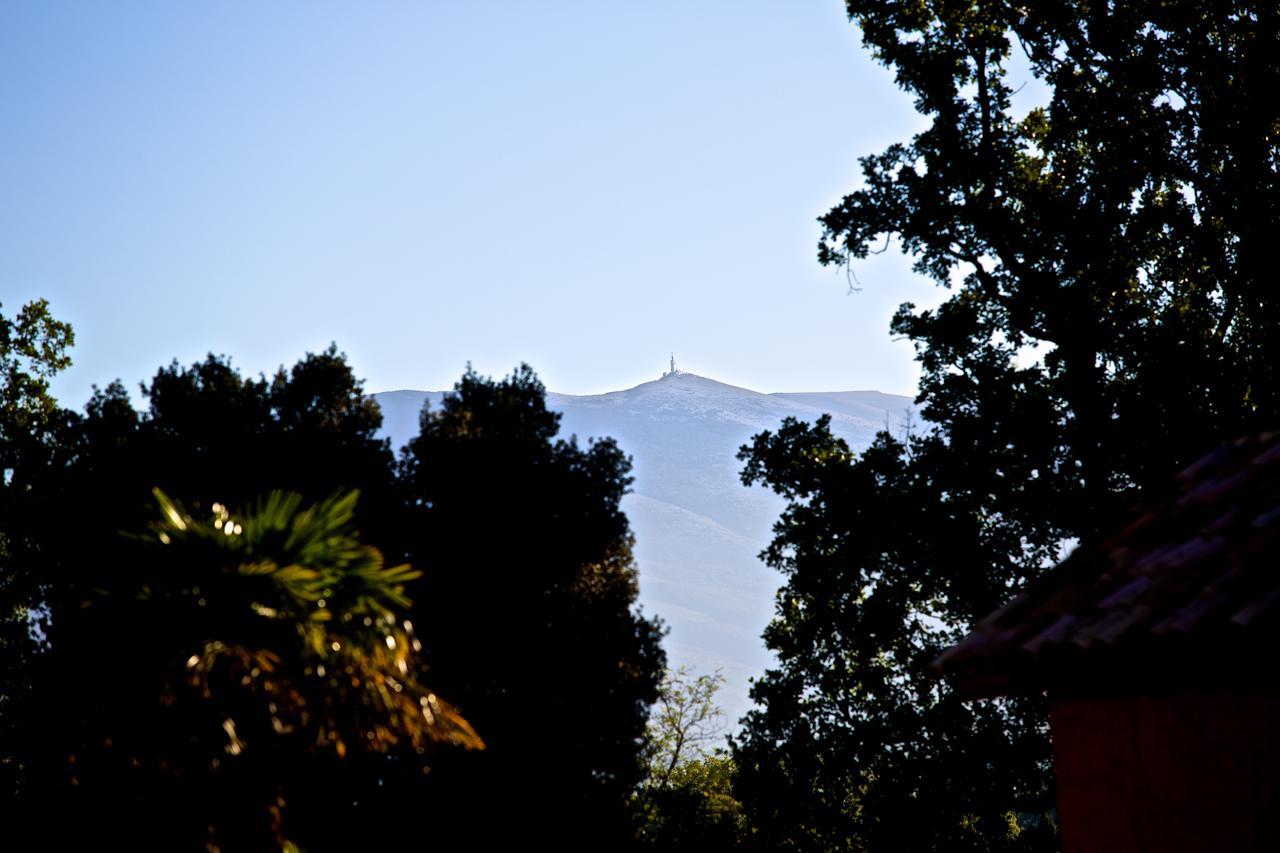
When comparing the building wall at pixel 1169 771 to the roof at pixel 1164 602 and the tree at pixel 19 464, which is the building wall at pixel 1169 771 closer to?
the roof at pixel 1164 602

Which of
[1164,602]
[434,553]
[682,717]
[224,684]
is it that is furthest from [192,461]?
[682,717]

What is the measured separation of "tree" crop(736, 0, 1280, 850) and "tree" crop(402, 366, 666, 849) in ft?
8.54

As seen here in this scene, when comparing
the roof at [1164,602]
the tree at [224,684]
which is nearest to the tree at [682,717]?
the roof at [1164,602]

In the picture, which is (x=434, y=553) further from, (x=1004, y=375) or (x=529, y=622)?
(x=1004, y=375)

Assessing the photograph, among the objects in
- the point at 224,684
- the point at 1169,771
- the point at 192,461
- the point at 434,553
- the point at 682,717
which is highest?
the point at 192,461

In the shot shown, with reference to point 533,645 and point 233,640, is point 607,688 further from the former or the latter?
point 233,640

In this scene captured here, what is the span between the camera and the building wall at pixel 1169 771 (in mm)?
5879

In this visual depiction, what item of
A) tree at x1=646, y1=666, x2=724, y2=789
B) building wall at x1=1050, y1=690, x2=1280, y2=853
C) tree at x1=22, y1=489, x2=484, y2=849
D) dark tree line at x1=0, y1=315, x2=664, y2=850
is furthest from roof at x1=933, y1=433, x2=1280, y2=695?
tree at x1=646, y1=666, x2=724, y2=789

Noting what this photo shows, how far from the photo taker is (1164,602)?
21.5 feet

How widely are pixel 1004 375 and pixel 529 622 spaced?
9.25 metres

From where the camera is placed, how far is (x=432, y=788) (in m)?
17.8

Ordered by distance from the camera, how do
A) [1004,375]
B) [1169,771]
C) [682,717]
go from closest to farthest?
[1169,771] → [1004,375] → [682,717]

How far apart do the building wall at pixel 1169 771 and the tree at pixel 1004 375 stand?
1012 centimetres

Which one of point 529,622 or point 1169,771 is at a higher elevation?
point 529,622
